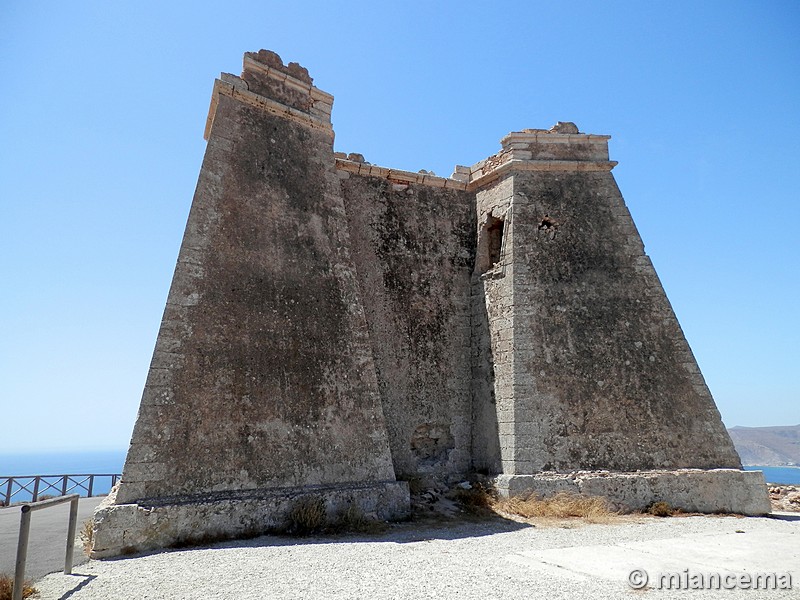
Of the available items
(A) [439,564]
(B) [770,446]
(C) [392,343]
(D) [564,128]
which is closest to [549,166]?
(D) [564,128]

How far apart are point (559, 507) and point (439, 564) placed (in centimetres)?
364

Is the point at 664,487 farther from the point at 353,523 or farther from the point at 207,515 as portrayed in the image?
the point at 207,515

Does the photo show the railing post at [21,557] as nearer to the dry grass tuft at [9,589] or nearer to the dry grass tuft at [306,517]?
the dry grass tuft at [9,589]

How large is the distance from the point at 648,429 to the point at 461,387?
325 cm

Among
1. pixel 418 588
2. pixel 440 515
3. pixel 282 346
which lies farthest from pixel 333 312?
pixel 418 588

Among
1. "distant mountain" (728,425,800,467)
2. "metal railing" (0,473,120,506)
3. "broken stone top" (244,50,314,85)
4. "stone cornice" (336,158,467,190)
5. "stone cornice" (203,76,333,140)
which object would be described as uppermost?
"broken stone top" (244,50,314,85)

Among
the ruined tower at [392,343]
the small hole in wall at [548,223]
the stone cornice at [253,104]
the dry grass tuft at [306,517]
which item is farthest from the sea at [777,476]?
the stone cornice at [253,104]

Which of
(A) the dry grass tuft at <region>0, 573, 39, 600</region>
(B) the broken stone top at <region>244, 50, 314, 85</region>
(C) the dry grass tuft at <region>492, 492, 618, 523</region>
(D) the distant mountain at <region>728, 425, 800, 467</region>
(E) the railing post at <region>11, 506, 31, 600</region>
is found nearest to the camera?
(E) the railing post at <region>11, 506, 31, 600</region>

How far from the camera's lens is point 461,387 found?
10.2 metres

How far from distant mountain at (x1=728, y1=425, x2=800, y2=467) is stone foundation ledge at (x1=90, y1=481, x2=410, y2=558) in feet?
267

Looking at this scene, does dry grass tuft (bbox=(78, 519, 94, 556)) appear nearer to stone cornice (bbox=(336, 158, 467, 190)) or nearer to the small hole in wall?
stone cornice (bbox=(336, 158, 467, 190))

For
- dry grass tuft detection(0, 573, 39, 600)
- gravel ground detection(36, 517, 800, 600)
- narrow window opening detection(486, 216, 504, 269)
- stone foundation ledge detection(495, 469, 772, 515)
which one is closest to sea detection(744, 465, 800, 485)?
stone foundation ledge detection(495, 469, 772, 515)

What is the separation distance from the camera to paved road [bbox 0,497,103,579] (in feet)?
16.7

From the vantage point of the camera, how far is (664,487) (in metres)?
8.52
